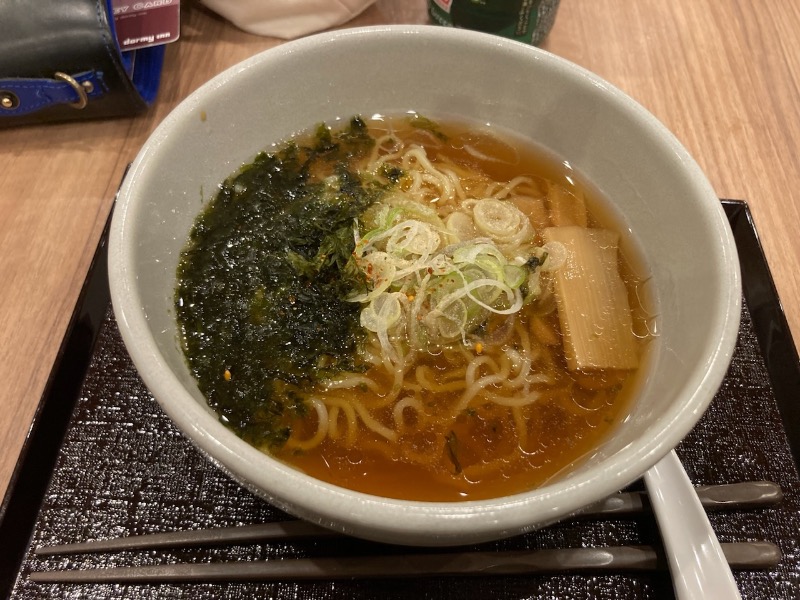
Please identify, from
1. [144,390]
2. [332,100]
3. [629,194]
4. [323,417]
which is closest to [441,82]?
[332,100]

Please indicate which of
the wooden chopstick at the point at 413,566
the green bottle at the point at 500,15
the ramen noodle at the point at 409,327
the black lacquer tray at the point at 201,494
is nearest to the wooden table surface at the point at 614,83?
the black lacquer tray at the point at 201,494

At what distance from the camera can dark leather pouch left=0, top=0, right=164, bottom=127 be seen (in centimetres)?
155

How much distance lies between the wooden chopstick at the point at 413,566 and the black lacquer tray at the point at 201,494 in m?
0.02

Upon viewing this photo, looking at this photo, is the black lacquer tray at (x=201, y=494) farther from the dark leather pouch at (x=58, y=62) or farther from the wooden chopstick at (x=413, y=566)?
the dark leather pouch at (x=58, y=62)

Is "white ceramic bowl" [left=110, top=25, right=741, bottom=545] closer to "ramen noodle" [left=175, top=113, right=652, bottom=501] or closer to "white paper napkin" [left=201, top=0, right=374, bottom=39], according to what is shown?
"ramen noodle" [left=175, top=113, right=652, bottom=501]

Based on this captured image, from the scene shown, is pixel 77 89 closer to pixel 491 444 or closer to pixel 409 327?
pixel 409 327

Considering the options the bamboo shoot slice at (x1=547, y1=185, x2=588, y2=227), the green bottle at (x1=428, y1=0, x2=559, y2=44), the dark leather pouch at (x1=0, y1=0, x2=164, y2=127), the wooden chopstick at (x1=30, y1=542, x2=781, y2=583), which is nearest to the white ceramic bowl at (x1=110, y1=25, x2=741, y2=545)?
the bamboo shoot slice at (x1=547, y1=185, x2=588, y2=227)

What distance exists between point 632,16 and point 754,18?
0.50 m

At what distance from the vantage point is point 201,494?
104cm

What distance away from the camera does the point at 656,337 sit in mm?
1140

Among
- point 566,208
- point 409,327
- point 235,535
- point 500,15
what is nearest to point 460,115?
point 566,208

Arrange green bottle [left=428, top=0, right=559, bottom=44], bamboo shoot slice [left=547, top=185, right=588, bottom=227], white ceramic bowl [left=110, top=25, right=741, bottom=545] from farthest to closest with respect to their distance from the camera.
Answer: green bottle [left=428, top=0, right=559, bottom=44]
bamboo shoot slice [left=547, top=185, right=588, bottom=227]
white ceramic bowl [left=110, top=25, right=741, bottom=545]

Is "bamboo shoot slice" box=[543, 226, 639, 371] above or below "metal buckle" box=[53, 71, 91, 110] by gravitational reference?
above

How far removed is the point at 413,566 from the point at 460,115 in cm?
110
